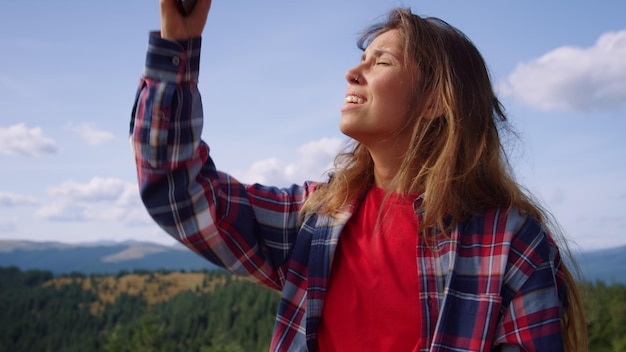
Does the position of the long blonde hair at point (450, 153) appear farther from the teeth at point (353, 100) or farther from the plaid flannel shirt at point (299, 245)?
the teeth at point (353, 100)

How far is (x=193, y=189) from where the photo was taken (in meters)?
1.53

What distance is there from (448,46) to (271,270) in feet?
2.64

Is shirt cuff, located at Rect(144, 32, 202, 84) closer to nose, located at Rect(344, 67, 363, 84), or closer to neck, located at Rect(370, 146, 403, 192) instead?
nose, located at Rect(344, 67, 363, 84)

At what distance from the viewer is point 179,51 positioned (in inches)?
56.1

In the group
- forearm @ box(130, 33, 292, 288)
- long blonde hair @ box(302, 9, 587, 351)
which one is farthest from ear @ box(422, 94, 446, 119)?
forearm @ box(130, 33, 292, 288)

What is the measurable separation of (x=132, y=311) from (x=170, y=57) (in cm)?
2560

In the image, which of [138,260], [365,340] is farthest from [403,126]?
[138,260]

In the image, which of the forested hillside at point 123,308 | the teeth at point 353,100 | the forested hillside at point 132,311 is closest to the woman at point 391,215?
the teeth at point 353,100

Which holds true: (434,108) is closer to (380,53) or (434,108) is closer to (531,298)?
(380,53)

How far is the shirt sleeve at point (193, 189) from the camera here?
4.71ft

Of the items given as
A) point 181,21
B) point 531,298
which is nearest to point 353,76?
point 181,21

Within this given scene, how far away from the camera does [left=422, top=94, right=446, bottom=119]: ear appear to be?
1.76 m

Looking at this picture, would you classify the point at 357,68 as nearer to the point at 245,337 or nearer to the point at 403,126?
the point at 403,126

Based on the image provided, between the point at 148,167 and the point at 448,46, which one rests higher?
the point at 448,46
